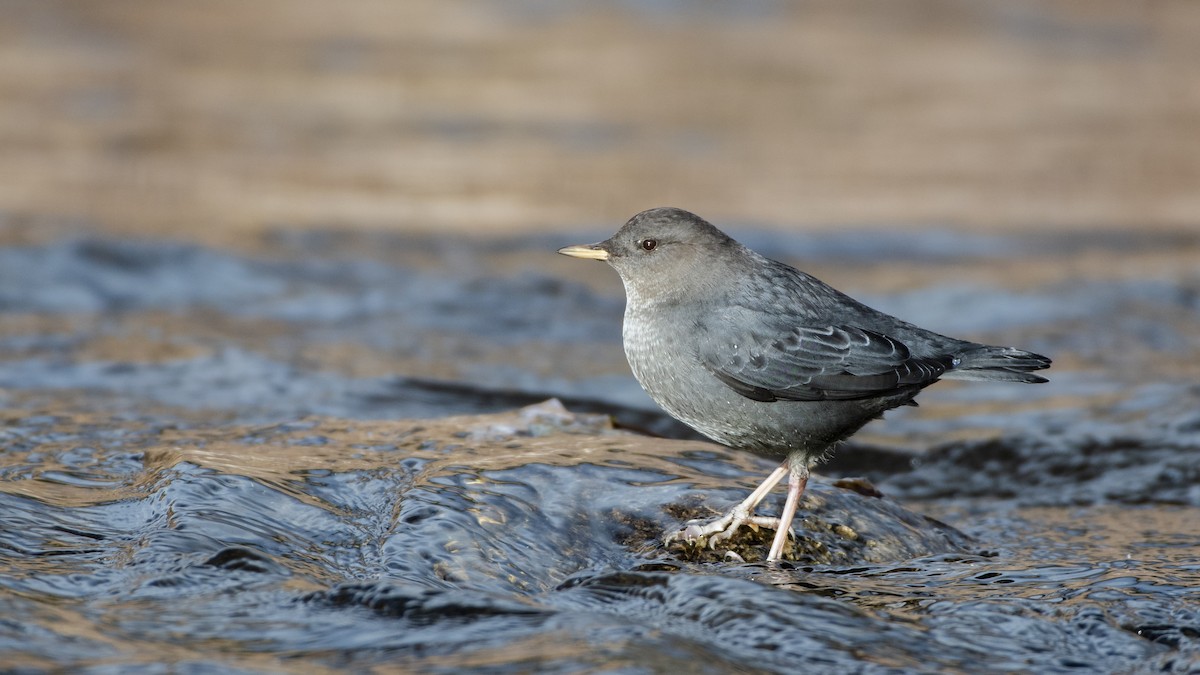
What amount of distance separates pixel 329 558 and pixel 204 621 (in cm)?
52

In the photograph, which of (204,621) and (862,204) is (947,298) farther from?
(204,621)

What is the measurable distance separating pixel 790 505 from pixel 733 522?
0.18m

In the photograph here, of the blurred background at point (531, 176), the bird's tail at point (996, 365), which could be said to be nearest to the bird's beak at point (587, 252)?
the bird's tail at point (996, 365)

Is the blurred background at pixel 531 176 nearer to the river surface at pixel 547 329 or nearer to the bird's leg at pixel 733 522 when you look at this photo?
the river surface at pixel 547 329

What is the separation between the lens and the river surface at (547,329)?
3.47 meters

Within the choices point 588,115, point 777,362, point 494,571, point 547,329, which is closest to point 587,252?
point 777,362

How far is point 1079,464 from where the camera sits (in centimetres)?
602

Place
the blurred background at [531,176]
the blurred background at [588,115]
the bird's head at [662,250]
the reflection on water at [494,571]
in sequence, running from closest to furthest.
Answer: the reflection on water at [494,571]
the bird's head at [662,250]
the blurred background at [531,176]
the blurred background at [588,115]

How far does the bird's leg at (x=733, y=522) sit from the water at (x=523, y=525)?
0.05m

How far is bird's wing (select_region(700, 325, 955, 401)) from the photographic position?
4266 millimetres

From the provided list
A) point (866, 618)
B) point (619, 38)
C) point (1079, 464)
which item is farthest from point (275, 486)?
point (619, 38)

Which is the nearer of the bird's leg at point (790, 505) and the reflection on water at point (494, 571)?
the reflection on water at point (494, 571)

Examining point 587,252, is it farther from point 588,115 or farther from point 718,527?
point 588,115

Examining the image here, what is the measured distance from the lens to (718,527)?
13.7 ft
